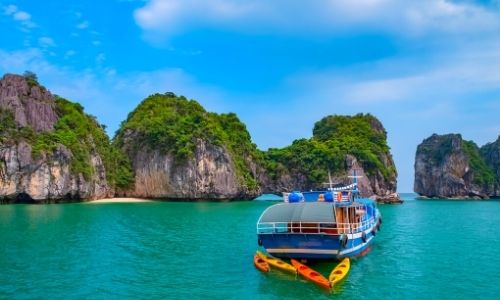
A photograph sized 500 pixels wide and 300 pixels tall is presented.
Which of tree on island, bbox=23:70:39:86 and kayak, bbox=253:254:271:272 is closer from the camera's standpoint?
kayak, bbox=253:254:271:272

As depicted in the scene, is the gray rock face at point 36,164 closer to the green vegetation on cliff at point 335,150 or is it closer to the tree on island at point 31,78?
the tree on island at point 31,78

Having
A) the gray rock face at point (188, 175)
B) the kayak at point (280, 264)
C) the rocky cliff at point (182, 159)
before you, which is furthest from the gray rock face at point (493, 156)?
the kayak at point (280, 264)

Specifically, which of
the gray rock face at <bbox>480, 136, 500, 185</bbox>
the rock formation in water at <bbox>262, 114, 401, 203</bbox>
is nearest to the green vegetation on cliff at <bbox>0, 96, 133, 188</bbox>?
the rock formation in water at <bbox>262, 114, 401, 203</bbox>

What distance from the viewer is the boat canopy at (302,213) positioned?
22.7m

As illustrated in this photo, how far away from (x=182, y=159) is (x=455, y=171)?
265ft

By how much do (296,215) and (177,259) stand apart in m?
7.30

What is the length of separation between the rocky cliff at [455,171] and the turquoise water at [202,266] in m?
93.6

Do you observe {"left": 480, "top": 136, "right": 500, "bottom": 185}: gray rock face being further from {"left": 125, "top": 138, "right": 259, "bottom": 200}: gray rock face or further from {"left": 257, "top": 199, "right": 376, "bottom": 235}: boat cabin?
{"left": 257, "top": 199, "right": 376, "bottom": 235}: boat cabin

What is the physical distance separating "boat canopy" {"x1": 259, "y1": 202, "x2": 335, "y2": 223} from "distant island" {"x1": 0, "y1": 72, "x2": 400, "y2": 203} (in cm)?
5747

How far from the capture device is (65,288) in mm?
18859

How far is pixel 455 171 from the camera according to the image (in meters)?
126

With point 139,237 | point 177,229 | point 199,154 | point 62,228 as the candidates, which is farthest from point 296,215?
point 199,154

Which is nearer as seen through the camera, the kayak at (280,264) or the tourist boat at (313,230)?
the kayak at (280,264)

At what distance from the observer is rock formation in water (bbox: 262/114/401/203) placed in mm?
95938
